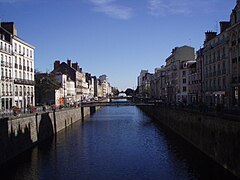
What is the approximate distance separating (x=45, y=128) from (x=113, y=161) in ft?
62.1

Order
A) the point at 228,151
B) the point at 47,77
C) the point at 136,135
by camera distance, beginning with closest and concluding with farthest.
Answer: the point at 228,151
the point at 136,135
the point at 47,77

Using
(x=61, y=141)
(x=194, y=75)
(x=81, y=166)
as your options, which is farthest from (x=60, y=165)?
(x=194, y=75)

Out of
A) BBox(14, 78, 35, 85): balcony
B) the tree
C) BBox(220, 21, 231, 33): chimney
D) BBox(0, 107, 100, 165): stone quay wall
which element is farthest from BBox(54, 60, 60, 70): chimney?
BBox(220, 21, 231, 33): chimney

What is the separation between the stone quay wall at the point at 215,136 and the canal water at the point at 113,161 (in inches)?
31.6

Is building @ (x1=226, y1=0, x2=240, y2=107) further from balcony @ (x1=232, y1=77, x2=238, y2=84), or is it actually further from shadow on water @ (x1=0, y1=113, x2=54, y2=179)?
shadow on water @ (x1=0, y1=113, x2=54, y2=179)

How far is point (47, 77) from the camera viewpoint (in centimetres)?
9094

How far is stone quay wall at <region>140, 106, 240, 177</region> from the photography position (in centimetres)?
2498

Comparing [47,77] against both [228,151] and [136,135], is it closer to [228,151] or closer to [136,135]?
[136,135]

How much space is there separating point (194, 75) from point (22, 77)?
4082 centimetres

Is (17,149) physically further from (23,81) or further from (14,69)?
(23,81)

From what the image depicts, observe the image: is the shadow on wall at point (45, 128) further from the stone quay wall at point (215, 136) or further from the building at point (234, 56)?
the building at point (234, 56)

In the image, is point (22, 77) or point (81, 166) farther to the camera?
point (22, 77)

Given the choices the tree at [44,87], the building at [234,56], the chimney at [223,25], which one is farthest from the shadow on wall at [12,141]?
the tree at [44,87]

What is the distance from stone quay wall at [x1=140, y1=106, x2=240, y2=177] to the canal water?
2.64ft
